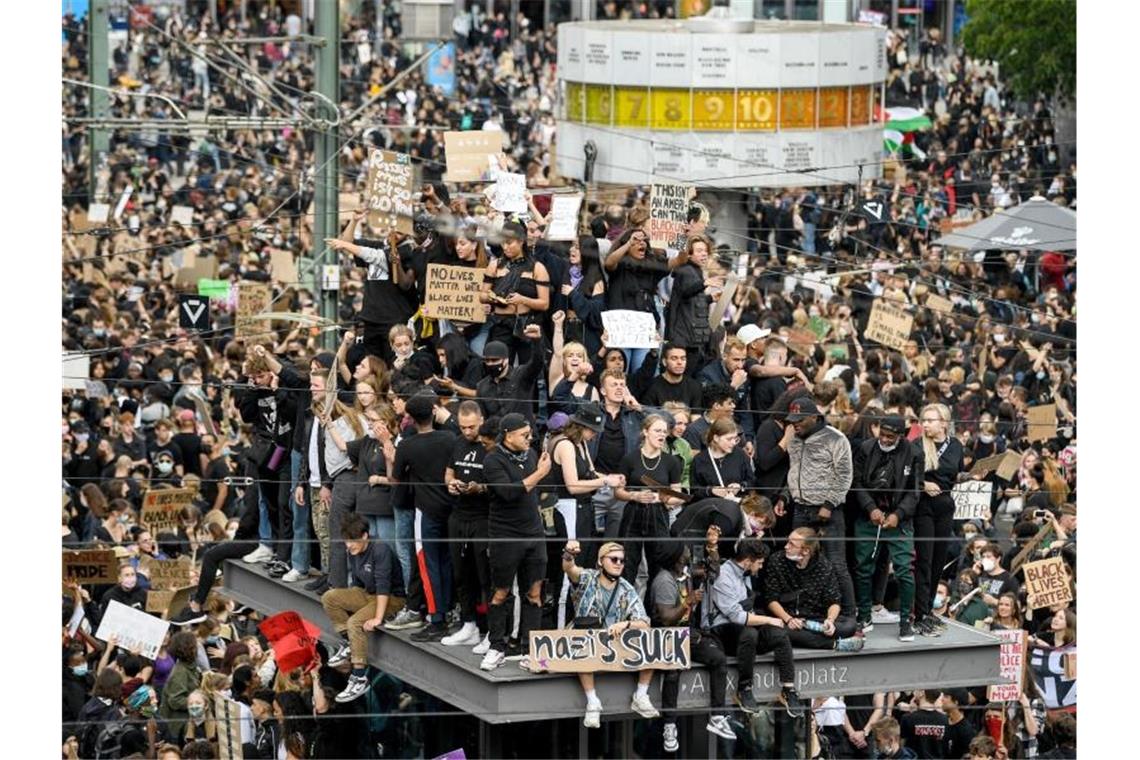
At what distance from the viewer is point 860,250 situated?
4131cm

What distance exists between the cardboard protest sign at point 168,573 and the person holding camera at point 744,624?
4772 millimetres

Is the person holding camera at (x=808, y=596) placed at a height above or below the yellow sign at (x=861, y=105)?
below

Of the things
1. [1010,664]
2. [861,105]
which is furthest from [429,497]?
[861,105]

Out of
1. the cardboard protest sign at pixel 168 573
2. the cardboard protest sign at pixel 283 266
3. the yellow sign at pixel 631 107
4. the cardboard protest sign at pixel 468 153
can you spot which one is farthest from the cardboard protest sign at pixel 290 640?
the yellow sign at pixel 631 107

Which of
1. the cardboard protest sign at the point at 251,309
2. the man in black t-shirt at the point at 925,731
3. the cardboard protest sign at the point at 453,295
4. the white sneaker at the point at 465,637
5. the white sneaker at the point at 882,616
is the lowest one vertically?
the man in black t-shirt at the point at 925,731

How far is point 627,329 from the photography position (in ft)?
72.1

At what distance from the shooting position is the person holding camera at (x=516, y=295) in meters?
22.0

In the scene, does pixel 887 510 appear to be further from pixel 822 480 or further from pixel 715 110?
pixel 715 110

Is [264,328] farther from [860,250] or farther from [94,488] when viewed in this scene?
[860,250]

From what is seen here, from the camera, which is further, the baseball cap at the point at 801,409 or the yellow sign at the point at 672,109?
the yellow sign at the point at 672,109

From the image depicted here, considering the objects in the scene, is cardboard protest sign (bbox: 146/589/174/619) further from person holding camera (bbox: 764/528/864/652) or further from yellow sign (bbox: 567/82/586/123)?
yellow sign (bbox: 567/82/586/123)

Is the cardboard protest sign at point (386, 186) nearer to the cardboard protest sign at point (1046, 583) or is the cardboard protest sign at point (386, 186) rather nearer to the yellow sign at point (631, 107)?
the cardboard protest sign at point (1046, 583)

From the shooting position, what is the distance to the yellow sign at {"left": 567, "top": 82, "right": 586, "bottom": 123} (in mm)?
43719

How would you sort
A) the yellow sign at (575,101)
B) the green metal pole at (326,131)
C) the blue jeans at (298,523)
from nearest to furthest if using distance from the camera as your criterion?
the blue jeans at (298,523) → the green metal pole at (326,131) → the yellow sign at (575,101)
